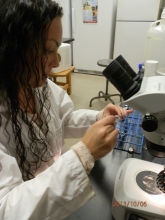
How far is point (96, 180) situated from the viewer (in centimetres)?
65

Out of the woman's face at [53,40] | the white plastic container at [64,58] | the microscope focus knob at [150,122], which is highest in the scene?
the woman's face at [53,40]

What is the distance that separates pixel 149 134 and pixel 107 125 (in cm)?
12

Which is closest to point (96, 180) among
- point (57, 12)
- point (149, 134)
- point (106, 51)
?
point (149, 134)

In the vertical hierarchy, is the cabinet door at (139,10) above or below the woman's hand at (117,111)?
above

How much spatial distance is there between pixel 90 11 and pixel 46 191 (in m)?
3.43

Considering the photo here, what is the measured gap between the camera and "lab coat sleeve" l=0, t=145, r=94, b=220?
0.45m

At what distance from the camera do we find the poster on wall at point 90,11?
10.6ft

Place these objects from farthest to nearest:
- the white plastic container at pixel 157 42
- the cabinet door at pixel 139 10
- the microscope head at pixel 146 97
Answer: the cabinet door at pixel 139 10 < the white plastic container at pixel 157 42 < the microscope head at pixel 146 97

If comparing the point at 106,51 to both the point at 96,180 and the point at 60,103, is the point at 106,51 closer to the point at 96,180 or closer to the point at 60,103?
the point at 60,103

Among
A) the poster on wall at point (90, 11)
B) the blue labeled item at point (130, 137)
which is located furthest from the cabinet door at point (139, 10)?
the blue labeled item at point (130, 137)

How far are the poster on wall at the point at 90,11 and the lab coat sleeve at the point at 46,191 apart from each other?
3337 mm

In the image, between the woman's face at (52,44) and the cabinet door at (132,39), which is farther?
the cabinet door at (132,39)

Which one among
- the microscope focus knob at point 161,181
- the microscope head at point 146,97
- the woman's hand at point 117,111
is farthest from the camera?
the woman's hand at point 117,111
